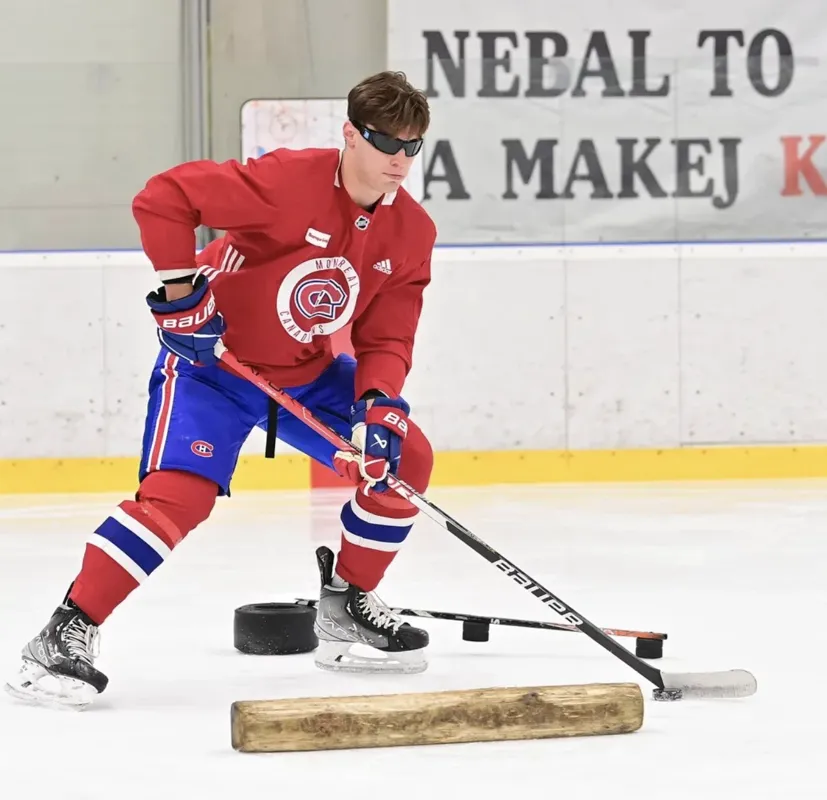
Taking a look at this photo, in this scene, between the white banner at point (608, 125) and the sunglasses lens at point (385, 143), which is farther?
the white banner at point (608, 125)

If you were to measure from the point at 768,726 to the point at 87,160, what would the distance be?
4483 mm

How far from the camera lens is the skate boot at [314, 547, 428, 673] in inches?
A: 93.7

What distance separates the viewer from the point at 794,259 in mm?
5766

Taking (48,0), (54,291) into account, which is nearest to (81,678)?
(54,291)

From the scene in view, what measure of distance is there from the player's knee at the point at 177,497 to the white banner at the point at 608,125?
3662 millimetres

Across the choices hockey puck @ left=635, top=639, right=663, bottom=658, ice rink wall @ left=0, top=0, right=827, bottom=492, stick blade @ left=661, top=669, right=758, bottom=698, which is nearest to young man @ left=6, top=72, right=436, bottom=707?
hockey puck @ left=635, top=639, right=663, bottom=658

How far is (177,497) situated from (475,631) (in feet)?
2.21

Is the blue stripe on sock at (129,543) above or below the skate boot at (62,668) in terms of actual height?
above

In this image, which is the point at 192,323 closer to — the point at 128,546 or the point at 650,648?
the point at 128,546

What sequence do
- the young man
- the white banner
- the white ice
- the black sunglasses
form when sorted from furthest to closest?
1. the white banner
2. the black sunglasses
3. the young man
4. the white ice

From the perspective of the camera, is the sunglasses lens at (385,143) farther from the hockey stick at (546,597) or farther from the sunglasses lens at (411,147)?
the hockey stick at (546,597)

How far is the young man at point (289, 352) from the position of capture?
2.16 meters

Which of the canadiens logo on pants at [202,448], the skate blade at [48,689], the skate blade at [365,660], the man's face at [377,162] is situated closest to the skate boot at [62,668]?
the skate blade at [48,689]

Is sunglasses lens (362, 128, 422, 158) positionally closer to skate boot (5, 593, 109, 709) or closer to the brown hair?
the brown hair
